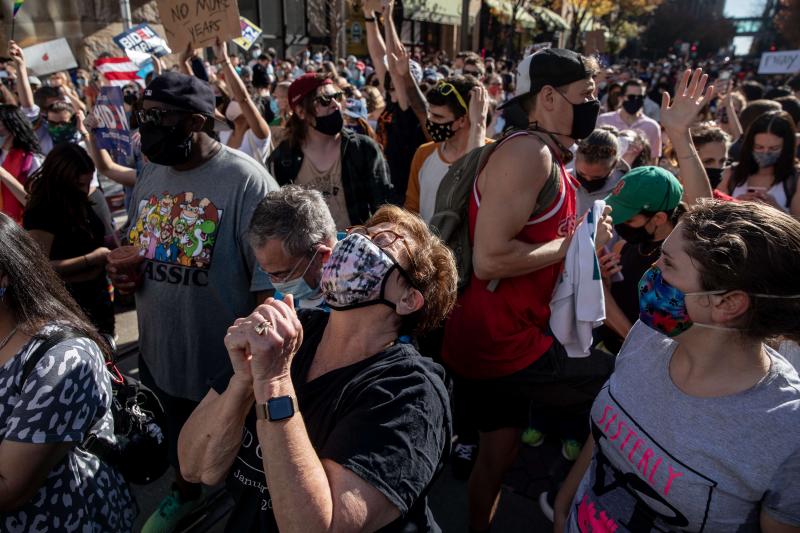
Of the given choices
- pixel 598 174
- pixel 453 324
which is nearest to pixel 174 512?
pixel 453 324

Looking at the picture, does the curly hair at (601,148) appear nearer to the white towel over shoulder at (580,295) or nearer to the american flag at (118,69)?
the white towel over shoulder at (580,295)

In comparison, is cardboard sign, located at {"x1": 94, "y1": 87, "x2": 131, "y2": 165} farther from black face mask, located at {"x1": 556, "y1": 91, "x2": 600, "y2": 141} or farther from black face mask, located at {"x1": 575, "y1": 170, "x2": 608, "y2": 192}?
black face mask, located at {"x1": 575, "y1": 170, "x2": 608, "y2": 192}

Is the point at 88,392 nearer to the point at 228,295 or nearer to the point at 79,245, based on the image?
the point at 228,295

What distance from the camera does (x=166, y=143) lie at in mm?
2336

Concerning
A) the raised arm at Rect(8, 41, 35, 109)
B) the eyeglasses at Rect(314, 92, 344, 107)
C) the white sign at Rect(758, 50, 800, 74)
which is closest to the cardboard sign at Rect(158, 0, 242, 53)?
the eyeglasses at Rect(314, 92, 344, 107)

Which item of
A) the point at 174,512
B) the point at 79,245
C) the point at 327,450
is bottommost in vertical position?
the point at 174,512

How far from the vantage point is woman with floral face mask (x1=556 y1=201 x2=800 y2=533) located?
4.38 feet

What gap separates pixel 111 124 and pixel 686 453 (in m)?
3.79

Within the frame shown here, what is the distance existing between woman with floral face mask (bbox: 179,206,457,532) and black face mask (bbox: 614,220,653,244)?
1245mm

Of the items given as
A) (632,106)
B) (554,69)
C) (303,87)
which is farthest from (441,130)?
(632,106)

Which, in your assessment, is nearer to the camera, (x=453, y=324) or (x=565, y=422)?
(x=453, y=324)

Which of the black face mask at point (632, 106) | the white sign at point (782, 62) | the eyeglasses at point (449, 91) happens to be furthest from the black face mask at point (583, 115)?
the white sign at point (782, 62)

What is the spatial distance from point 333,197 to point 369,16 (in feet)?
6.37

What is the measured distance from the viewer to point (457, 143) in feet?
12.2
